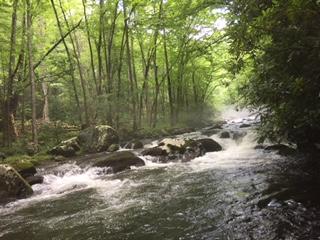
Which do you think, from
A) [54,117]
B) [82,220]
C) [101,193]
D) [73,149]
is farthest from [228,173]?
[54,117]

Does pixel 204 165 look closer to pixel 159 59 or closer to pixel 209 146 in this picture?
pixel 209 146

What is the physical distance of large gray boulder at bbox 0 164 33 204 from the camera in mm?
8711

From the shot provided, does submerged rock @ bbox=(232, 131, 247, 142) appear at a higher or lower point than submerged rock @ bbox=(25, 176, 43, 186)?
higher

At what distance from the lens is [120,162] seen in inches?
462

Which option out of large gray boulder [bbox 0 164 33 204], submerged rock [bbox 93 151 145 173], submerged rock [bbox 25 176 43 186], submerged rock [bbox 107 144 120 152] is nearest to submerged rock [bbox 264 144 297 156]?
submerged rock [bbox 93 151 145 173]

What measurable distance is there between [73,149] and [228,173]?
844cm

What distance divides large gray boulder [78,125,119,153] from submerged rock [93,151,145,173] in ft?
12.8

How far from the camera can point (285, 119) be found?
594 centimetres

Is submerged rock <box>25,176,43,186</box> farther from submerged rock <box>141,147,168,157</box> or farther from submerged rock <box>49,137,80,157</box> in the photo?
submerged rock <box>141,147,168,157</box>

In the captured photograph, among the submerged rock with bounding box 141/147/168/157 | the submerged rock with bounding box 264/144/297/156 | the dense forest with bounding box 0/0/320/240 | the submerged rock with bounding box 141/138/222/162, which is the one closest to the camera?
the dense forest with bounding box 0/0/320/240

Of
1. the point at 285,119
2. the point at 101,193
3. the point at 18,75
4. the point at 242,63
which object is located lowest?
the point at 101,193

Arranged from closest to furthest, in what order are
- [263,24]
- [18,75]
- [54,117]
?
[263,24], [18,75], [54,117]

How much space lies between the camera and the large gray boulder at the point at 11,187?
28.6 feet

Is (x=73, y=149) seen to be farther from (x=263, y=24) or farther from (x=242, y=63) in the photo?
(x=263, y=24)
